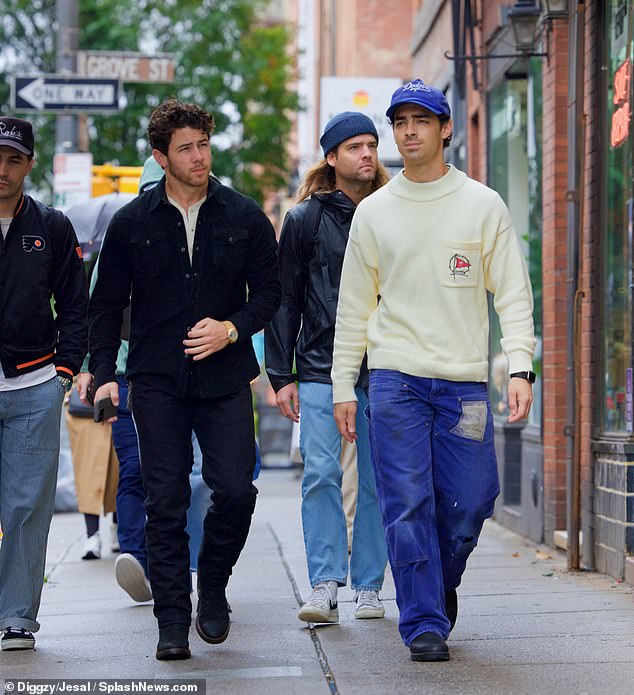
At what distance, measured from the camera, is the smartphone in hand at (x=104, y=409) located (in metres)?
5.54

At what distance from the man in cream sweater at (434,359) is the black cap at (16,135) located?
1410 millimetres

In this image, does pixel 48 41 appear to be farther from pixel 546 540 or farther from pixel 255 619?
pixel 255 619

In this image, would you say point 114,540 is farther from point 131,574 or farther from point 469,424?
point 469,424

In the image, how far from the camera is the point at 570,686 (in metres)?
4.79

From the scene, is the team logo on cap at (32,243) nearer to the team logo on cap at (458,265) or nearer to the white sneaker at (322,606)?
the team logo on cap at (458,265)

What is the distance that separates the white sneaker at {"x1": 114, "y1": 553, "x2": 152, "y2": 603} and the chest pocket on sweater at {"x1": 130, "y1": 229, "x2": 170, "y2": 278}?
1730mm

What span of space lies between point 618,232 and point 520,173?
3309mm

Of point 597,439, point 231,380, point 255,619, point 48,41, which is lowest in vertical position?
point 255,619

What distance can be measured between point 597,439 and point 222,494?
9.94 feet

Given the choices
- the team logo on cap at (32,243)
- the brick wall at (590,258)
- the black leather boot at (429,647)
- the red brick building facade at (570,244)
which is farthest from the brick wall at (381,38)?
the black leather boot at (429,647)

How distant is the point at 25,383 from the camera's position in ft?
19.2

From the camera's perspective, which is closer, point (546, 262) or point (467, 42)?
point (546, 262)

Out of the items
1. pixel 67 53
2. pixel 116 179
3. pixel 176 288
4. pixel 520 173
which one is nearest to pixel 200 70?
pixel 67 53

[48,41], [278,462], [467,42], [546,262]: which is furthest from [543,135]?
[48,41]
